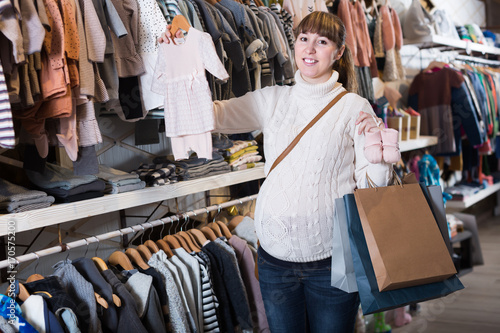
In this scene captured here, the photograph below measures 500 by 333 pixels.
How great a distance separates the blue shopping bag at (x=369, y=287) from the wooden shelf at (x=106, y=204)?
1.04 metres

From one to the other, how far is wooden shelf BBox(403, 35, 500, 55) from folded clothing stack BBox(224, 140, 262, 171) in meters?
2.40

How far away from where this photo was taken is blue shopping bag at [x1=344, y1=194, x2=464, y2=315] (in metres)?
1.54

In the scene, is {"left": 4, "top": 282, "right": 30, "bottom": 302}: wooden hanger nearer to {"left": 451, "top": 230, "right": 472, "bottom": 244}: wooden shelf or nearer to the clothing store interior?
the clothing store interior

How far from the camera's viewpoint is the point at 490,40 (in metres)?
6.59

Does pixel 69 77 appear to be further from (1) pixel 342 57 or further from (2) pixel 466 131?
(2) pixel 466 131

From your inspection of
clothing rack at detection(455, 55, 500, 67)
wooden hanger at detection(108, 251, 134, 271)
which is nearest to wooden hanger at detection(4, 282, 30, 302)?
wooden hanger at detection(108, 251, 134, 271)

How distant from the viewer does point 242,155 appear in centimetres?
296

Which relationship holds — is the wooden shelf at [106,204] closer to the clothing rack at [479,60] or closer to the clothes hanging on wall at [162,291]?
the clothes hanging on wall at [162,291]

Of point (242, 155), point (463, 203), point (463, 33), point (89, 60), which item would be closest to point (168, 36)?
point (89, 60)

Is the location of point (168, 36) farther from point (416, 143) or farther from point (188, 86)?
point (416, 143)

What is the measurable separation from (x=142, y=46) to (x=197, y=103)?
45 cm

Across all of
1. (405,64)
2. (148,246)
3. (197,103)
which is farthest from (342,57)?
(405,64)

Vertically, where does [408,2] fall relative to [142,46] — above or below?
above

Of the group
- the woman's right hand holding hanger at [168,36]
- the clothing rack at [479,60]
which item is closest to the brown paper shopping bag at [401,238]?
the woman's right hand holding hanger at [168,36]
